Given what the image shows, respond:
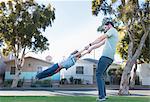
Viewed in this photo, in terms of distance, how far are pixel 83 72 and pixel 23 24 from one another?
12297mm

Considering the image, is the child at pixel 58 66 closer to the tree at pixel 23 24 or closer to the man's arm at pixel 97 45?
the man's arm at pixel 97 45

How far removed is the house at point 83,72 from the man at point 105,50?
32.4 m

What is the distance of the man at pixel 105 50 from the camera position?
6098mm

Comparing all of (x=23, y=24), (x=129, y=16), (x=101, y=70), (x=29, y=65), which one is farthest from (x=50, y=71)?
(x=29, y=65)

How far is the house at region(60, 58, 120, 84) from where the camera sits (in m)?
39.2

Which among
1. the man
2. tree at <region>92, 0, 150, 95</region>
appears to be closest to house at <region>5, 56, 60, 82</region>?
tree at <region>92, 0, 150, 95</region>

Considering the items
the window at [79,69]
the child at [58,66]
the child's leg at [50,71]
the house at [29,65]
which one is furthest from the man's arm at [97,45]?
the window at [79,69]

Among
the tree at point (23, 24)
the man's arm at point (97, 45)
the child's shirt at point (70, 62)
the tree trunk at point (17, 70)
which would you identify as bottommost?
the child's shirt at point (70, 62)

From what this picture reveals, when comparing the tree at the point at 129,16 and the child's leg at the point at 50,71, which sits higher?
the tree at the point at 129,16

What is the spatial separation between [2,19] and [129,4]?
54.0 ft

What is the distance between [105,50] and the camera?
20.1 feet

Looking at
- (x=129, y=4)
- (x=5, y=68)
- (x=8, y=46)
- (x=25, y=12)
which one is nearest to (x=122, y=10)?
(x=129, y=4)

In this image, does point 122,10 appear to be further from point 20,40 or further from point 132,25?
point 20,40

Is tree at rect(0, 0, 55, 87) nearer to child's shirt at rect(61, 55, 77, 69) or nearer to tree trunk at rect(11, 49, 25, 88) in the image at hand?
tree trunk at rect(11, 49, 25, 88)
